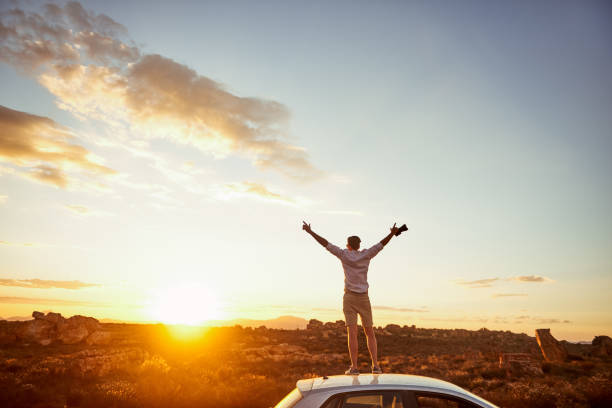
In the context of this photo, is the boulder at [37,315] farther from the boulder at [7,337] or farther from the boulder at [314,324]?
the boulder at [314,324]

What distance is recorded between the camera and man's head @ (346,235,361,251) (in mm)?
8091

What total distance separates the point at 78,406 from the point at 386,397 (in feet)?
36.1

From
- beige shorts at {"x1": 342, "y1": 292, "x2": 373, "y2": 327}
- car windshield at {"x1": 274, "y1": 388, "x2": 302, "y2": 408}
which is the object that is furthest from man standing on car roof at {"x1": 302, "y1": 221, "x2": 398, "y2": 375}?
car windshield at {"x1": 274, "y1": 388, "x2": 302, "y2": 408}

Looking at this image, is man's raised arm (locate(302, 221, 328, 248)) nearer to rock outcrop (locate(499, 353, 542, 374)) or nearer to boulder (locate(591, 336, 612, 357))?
rock outcrop (locate(499, 353, 542, 374))

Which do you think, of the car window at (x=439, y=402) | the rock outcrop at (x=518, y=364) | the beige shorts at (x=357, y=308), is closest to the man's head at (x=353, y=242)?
the beige shorts at (x=357, y=308)

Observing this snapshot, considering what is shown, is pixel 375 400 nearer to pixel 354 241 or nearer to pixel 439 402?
pixel 439 402

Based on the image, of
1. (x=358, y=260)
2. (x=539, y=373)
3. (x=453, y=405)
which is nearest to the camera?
(x=453, y=405)

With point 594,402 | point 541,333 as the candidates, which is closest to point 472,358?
point 541,333

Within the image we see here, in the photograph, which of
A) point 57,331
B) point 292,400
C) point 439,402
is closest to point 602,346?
point 439,402

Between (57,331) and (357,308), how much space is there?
135 ft

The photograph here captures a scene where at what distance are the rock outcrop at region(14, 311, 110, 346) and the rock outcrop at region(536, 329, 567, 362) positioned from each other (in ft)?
136

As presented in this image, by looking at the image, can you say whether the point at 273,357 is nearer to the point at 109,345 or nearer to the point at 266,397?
the point at 109,345

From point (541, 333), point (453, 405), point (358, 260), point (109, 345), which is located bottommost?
point (109, 345)

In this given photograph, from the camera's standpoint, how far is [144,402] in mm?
11000
